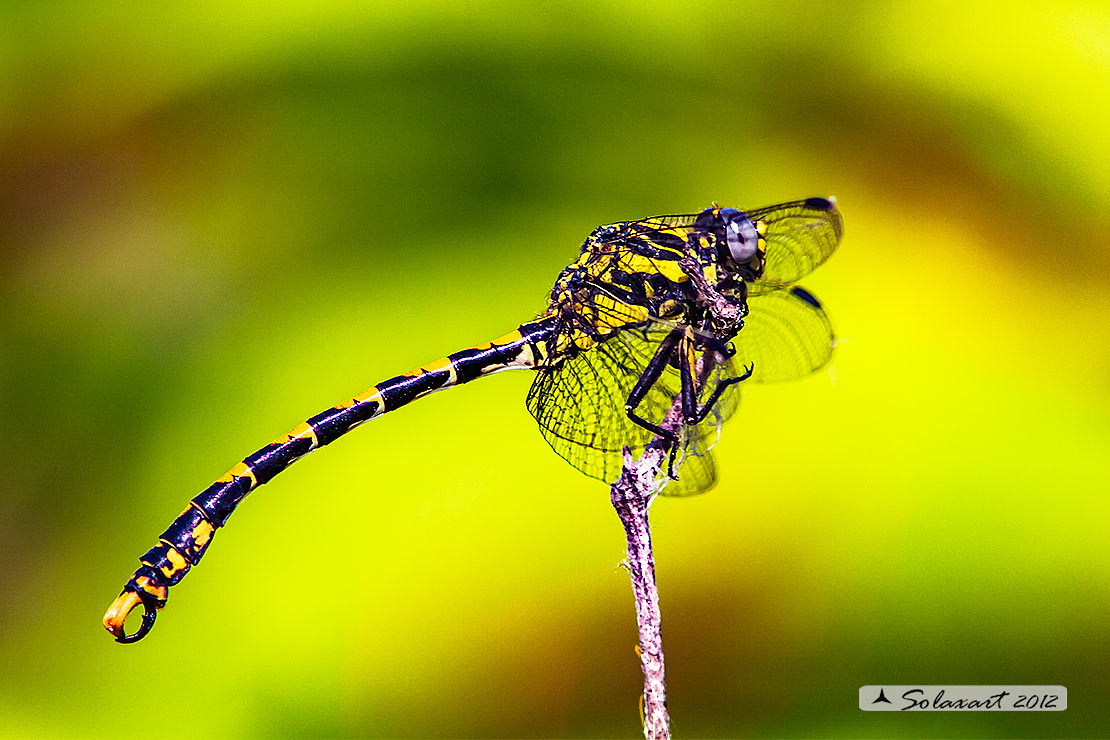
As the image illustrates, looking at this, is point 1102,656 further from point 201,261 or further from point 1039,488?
point 201,261

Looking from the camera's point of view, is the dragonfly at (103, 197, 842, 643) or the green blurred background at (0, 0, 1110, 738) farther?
the green blurred background at (0, 0, 1110, 738)

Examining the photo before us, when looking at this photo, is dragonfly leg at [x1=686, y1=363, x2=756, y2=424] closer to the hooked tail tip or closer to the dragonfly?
the dragonfly

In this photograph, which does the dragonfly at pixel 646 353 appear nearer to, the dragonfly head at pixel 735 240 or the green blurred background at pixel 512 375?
the dragonfly head at pixel 735 240

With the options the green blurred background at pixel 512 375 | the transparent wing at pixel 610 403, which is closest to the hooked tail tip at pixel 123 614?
the transparent wing at pixel 610 403

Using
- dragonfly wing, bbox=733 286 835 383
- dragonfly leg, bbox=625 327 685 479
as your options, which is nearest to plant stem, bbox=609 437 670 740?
dragonfly leg, bbox=625 327 685 479

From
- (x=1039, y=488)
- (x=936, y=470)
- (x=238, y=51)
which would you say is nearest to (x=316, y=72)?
(x=238, y=51)

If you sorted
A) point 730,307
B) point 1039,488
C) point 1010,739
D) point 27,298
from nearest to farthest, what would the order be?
point 730,307
point 1010,739
point 1039,488
point 27,298

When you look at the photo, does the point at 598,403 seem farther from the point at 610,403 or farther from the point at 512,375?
the point at 512,375
